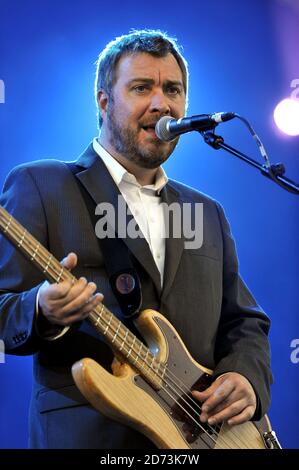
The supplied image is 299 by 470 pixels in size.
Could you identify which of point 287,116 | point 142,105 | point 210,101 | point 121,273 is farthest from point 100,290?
point 287,116

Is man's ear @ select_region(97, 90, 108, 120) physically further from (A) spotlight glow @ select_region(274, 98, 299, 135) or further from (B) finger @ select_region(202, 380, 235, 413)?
(A) spotlight glow @ select_region(274, 98, 299, 135)

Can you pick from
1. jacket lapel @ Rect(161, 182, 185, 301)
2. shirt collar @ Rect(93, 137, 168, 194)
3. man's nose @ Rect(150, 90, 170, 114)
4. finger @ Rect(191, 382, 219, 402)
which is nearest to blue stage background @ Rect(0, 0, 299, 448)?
shirt collar @ Rect(93, 137, 168, 194)

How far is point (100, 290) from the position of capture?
6.09ft

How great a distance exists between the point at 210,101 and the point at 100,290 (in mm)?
1397

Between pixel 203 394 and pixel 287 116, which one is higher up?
pixel 287 116

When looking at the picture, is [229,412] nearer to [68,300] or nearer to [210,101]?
[68,300]

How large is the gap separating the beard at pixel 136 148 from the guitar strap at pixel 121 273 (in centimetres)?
26

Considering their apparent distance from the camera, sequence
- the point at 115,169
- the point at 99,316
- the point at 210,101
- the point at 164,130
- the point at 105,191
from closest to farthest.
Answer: the point at 99,316 → the point at 164,130 → the point at 105,191 → the point at 115,169 → the point at 210,101

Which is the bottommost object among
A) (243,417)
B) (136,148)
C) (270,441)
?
(270,441)

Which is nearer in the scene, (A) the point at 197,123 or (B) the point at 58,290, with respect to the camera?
(B) the point at 58,290

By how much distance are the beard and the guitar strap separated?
0.26 metres

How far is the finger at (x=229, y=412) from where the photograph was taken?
5.96 ft

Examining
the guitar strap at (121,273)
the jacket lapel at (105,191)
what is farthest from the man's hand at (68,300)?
the jacket lapel at (105,191)
